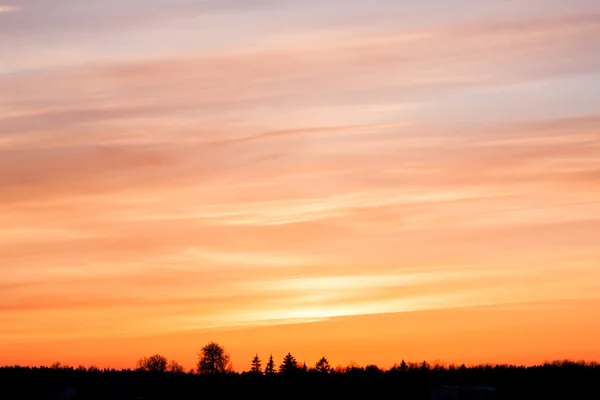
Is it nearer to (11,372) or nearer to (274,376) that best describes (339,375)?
(274,376)

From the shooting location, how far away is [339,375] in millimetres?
179000

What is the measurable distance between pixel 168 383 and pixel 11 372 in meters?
23.7

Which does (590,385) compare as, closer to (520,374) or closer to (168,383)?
(520,374)

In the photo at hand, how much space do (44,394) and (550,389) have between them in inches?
2344

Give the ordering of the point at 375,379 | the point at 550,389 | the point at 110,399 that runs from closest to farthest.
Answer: the point at 110,399 < the point at 550,389 < the point at 375,379

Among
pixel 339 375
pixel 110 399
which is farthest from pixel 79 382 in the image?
pixel 339 375

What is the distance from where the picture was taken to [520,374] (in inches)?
6860

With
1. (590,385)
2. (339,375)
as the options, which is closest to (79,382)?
(339,375)

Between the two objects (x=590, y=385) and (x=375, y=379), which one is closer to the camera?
(x=590, y=385)

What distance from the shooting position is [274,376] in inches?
6978

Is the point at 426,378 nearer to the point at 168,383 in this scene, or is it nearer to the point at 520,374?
the point at 520,374

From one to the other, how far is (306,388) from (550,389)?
29943mm

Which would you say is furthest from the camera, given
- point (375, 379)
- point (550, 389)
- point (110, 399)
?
point (375, 379)

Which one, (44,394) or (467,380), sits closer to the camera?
(44,394)
